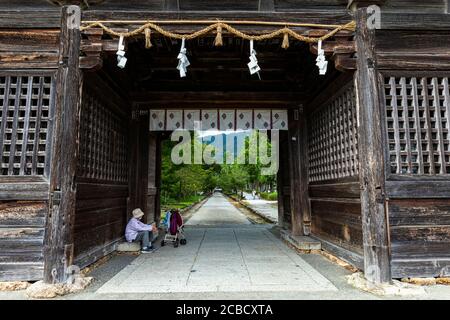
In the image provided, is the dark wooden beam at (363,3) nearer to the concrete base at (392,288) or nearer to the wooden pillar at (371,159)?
the wooden pillar at (371,159)

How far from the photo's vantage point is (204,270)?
6.48 metres

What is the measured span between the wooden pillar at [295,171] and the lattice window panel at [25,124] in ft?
23.7

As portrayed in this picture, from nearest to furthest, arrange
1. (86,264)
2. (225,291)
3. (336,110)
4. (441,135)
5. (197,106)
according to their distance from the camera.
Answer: (225,291) < (441,135) < (86,264) < (336,110) < (197,106)

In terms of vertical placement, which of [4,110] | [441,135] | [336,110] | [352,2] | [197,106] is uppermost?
[352,2]

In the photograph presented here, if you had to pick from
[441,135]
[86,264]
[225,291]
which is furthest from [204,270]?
[441,135]

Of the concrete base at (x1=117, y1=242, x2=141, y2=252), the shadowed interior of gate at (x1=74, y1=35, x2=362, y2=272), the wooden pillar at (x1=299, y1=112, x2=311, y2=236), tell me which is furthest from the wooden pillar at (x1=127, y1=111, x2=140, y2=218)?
the wooden pillar at (x1=299, y1=112, x2=311, y2=236)

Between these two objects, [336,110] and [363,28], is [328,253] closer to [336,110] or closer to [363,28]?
[336,110]

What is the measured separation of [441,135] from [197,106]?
22.9ft

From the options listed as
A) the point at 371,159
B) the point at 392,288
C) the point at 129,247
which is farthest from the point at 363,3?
the point at 129,247

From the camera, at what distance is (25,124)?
19.1 feet

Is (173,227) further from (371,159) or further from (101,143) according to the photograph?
(371,159)

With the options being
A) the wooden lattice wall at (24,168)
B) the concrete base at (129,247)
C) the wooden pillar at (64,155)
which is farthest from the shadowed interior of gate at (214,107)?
the wooden lattice wall at (24,168)

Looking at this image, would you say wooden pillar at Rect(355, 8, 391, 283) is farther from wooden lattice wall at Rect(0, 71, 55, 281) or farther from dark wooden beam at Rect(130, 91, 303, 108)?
wooden lattice wall at Rect(0, 71, 55, 281)

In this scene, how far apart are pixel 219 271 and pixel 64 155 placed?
12.4 ft
